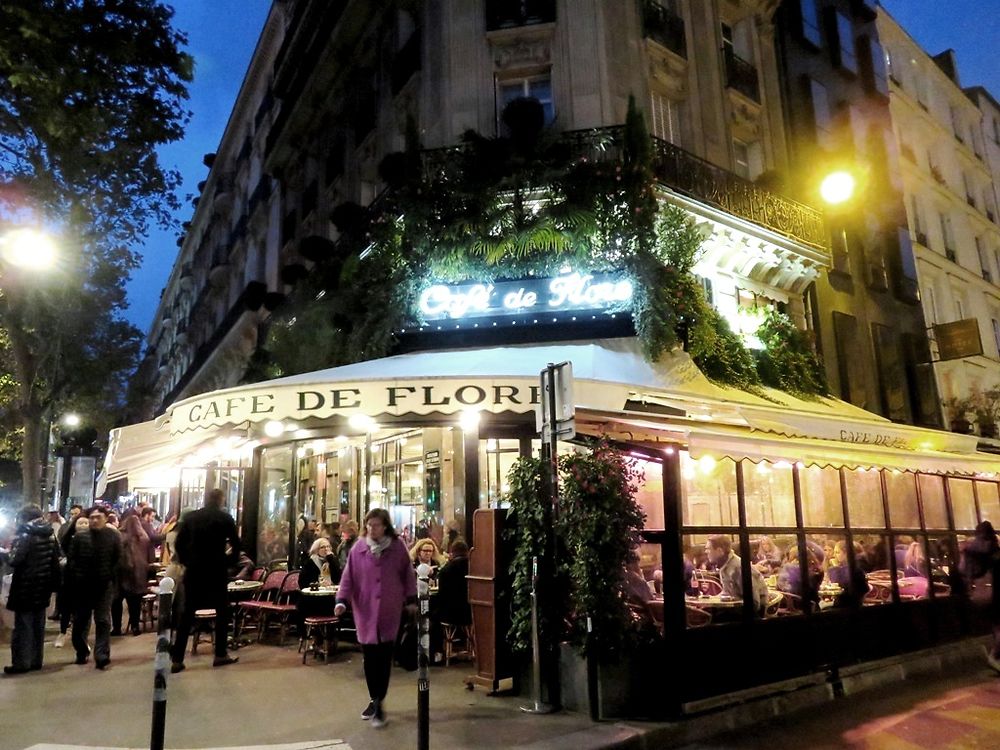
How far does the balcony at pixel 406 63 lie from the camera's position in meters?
13.7

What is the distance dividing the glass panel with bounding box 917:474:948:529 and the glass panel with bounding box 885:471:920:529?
0.15 m

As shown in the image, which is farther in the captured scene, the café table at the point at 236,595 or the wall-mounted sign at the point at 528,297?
the wall-mounted sign at the point at 528,297

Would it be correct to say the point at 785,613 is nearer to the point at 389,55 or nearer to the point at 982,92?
the point at 389,55

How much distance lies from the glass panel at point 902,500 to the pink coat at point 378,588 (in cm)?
638

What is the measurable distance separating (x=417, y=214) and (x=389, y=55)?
5.81 meters

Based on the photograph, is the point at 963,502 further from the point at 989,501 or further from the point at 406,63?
the point at 406,63

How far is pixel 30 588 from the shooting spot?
24.7 feet

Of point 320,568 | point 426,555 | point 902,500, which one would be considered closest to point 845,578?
point 902,500

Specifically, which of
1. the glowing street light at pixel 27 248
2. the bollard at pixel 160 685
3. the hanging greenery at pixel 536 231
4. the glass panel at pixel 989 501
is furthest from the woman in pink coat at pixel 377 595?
the glass panel at pixel 989 501

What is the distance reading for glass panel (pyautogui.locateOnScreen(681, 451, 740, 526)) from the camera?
787 cm

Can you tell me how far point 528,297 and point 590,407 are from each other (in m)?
4.16

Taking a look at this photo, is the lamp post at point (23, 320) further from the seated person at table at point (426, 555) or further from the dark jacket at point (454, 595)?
the dark jacket at point (454, 595)

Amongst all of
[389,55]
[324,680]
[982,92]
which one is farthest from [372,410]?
[982,92]

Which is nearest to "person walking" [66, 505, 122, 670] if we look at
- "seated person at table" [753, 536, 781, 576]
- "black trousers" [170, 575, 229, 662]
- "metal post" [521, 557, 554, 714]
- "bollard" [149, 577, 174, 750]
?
"black trousers" [170, 575, 229, 662]
